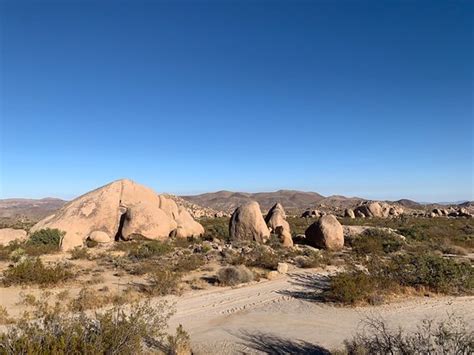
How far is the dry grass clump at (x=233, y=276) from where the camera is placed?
12.7m

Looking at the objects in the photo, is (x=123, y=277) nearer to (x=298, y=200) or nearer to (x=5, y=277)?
(x=5, y=277)

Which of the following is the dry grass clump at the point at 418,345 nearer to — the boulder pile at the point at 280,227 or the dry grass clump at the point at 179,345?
the dry grass clump at the point at 179,345

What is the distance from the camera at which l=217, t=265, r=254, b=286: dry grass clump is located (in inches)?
499

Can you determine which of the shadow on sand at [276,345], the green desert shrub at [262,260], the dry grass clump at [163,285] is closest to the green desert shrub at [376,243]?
the green desert shrub at [262,260]

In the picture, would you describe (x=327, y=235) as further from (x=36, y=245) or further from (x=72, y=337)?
(x=72, y=337)

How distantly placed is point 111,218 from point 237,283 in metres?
13.4

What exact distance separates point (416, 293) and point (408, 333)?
12.1 feet

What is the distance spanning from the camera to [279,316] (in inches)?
372

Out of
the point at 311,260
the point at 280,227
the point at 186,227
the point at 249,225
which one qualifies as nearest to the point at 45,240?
the point at 186,227

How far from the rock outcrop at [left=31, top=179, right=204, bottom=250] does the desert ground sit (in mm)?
83

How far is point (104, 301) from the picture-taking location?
33.2ft

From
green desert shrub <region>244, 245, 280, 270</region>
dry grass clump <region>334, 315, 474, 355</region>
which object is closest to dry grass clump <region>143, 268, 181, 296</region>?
green desert shrub <region>244, 245, 280, 270</region>

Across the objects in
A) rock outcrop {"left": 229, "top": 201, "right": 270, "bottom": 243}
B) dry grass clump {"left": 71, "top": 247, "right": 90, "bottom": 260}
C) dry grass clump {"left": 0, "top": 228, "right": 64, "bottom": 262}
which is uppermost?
rock outcrop {"left": 229, "top": 201, "right": 270, "bottom": 243}

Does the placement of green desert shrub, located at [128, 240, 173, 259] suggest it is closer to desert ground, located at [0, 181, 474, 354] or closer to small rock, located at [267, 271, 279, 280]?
desert ground, located at [0, 181, 474, 354]
